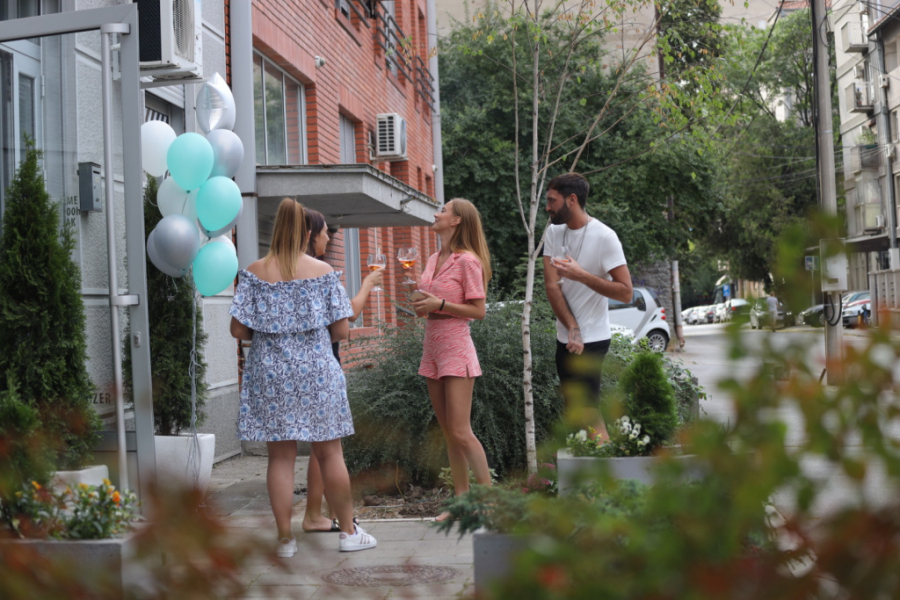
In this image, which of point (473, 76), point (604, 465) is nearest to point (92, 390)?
point (604, 465)

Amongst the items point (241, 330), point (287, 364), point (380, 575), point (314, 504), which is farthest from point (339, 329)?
point (380, 575)

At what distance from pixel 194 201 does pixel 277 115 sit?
5.53m

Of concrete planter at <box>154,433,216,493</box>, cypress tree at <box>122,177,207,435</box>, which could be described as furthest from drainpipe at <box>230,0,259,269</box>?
concrete planter at <box>154,433,216,493</box>

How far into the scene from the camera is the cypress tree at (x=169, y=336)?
6527 mm

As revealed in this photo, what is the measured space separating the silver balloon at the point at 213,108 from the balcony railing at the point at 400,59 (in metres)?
7.32

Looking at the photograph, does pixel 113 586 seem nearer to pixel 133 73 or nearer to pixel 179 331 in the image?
pixel 133 73

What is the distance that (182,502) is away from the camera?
4.19 feet

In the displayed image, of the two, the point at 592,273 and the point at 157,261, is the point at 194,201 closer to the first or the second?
the point at 157,261

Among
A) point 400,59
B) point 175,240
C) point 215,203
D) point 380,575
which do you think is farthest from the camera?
point 400,59

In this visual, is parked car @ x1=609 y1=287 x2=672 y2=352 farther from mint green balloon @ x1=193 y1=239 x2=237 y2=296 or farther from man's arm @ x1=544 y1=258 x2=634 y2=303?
man's arm @ x1=544 y1=258 x2=634 y2=303

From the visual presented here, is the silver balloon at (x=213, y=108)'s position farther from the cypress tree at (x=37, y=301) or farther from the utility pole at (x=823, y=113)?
the utility pole at (x=823, y=113)

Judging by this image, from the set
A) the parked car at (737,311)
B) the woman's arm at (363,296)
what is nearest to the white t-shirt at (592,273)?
the woman's arm at (363,296)

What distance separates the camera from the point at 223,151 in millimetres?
6512

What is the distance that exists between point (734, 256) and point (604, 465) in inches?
1926
